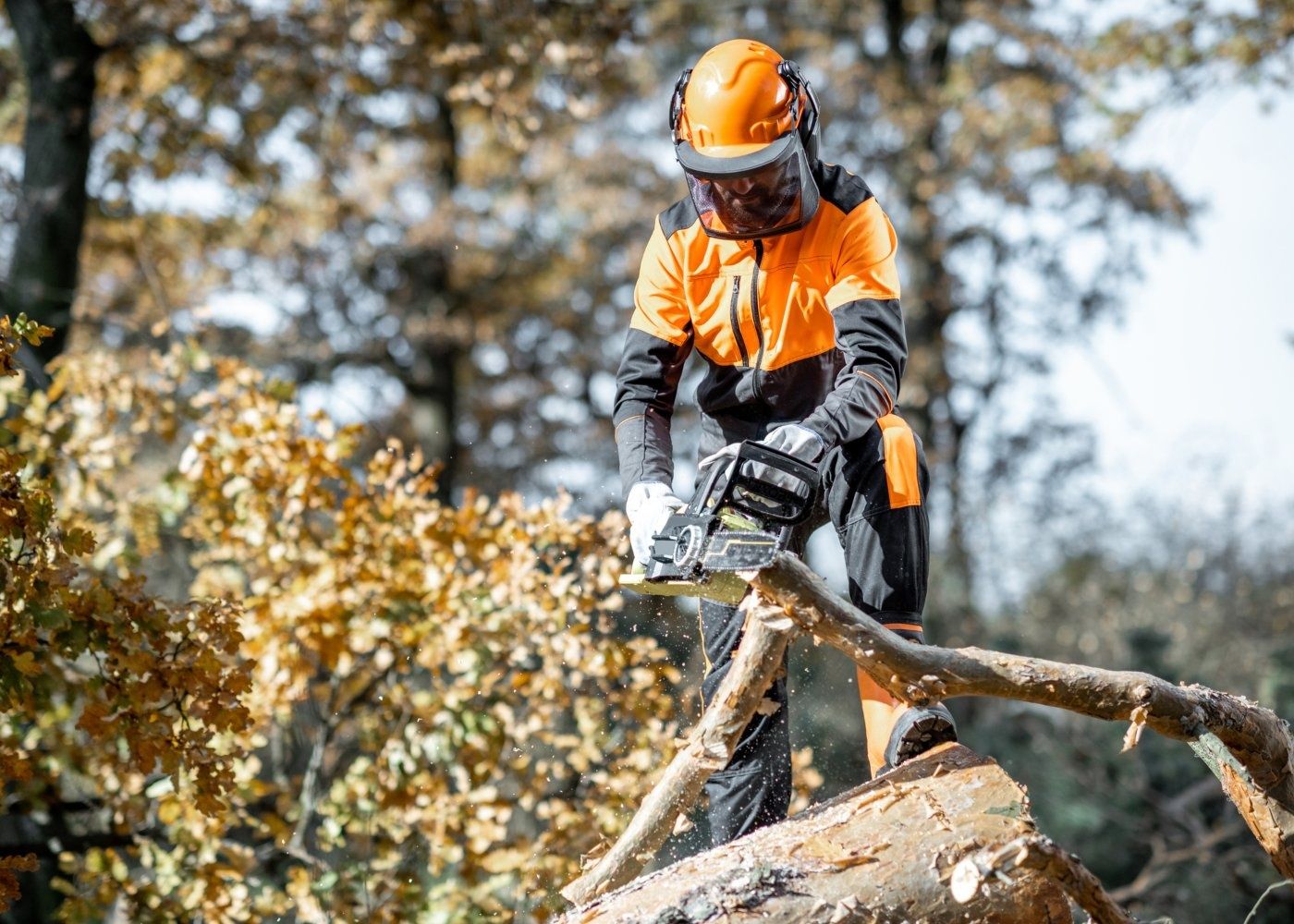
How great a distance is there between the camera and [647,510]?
3145 millimetres

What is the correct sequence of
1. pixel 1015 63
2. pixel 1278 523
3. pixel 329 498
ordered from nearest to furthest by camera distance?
pixel 329 498, pixel 1015 63, pixel 1278 523

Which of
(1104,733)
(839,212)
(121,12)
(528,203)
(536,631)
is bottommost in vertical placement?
(1104,733)

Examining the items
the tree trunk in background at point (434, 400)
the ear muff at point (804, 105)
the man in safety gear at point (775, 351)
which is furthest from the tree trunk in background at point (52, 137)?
the tree trunk in background at point (434, 400)

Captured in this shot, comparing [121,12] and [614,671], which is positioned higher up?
[121,12]

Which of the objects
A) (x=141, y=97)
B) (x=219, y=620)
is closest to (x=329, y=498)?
(x=219, y=620)

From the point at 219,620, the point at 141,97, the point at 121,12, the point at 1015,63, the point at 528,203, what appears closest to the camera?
the point at 219,620

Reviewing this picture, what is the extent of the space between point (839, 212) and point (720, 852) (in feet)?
5.39

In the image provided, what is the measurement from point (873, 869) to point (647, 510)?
39.5 inches

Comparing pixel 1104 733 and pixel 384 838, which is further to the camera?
pixel 1104 733

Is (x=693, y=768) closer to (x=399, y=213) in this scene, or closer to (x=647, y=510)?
(x=647, y=510)

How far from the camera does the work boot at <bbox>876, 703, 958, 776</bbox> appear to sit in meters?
3.06

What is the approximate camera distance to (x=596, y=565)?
4812 mm

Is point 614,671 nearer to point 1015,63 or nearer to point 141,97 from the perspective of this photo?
point 141,97

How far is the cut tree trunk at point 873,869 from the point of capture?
259 cm
